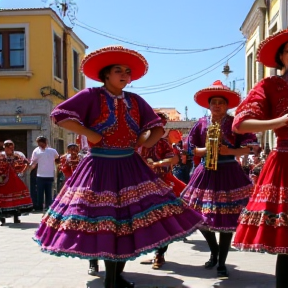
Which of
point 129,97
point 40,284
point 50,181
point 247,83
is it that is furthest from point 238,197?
point 247,83

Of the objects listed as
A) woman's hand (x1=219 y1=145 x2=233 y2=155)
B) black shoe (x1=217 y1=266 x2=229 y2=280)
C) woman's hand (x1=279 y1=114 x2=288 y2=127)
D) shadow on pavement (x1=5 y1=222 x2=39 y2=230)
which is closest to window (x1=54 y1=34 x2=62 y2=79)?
shadow on pavement (x1=5 y1=222 x2=39 y2=230)

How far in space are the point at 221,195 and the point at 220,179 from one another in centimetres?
16

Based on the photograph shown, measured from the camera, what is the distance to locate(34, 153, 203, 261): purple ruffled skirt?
416 centimetres

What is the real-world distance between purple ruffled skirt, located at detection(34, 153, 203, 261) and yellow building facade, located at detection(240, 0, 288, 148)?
10.0 metres

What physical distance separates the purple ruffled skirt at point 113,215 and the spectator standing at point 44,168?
334 inches

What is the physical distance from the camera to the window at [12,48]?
62.0 ft

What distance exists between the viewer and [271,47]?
4004 mm

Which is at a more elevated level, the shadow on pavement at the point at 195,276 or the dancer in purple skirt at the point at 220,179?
the dancer in purple skirt at the point at 220,179

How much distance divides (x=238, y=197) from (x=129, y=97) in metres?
1.58

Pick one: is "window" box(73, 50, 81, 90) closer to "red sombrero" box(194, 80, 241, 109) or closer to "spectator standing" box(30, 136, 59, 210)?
"spectator standing" box(30, 136, 59, 210)

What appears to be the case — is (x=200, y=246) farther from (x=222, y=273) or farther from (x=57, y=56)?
(x=57, y=56)

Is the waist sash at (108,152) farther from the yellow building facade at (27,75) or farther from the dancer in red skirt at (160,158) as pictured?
the yellow building facade at (27,75)

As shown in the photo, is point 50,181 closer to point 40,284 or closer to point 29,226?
point 29,226

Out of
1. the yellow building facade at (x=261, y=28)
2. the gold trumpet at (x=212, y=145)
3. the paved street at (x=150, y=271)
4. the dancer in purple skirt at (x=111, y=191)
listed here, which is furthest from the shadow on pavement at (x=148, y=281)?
the yellow building facade at (x=261, y=28)
